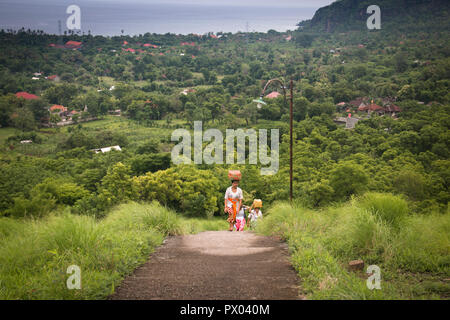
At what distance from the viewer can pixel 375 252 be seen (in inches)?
156

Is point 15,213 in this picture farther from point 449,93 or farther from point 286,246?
point 449,93

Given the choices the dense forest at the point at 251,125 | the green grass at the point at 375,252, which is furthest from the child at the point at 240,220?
the green grass at the point at 375,252

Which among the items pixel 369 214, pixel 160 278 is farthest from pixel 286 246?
pixel 160 278

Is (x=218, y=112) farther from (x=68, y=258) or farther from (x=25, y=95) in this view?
(x=68, y=258)

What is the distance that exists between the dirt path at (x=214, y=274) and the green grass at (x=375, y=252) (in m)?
0.23

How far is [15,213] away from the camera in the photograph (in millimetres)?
15312

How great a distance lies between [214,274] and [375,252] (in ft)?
6.27

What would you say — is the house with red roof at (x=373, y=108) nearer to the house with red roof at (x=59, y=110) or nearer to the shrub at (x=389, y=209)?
the shrub at (x=389, y=209)

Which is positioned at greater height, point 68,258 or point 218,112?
point 218,112

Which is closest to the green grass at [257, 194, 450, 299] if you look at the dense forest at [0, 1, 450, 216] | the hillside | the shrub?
the shrub

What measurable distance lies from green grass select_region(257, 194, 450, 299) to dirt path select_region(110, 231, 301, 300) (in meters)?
0.23

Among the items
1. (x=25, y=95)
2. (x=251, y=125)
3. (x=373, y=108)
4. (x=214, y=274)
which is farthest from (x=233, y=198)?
(x=25, y=95)

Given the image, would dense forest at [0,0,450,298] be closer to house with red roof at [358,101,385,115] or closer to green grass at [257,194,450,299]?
green grass at [257,194,450,299]

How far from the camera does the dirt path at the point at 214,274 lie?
10.4ft
